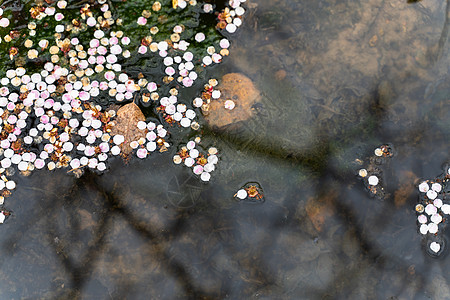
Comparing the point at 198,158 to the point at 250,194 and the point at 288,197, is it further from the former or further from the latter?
the point at 288,197


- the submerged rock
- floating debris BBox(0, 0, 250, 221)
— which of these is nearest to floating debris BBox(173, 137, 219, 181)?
floating debris BBox(0, 0, 250, 221)

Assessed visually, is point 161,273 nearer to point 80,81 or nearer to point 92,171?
point 92,171

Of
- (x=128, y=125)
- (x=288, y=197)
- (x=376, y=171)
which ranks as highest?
(x=128, y=125)

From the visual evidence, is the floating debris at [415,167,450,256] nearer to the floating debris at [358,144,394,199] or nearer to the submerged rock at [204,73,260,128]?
the floating debris at [358,144,394,199]

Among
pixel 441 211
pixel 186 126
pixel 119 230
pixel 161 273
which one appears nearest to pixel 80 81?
pixel 186 126

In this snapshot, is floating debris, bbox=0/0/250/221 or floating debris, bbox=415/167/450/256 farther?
floating debris, bbox=0/0/250/221

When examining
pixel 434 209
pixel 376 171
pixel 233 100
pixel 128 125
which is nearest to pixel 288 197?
pixel 376 171

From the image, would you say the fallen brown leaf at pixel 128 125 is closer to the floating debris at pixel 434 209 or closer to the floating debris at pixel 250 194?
the floating debris at pixel 250 194

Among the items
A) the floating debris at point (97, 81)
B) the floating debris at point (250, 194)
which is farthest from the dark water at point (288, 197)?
the floating debris at point (97, 81)
